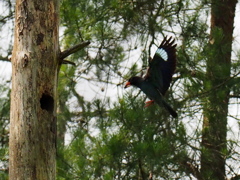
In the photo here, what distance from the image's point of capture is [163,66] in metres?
5.26

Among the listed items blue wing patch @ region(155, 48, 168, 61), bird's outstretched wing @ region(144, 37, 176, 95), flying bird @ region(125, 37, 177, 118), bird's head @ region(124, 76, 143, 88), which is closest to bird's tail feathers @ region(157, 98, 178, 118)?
flying bird @ region(125, 37, 177, 118)

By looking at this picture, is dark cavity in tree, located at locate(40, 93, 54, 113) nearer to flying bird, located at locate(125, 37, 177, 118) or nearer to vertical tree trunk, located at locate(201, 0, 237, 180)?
flying bird, located at locate(125, 37, 177, 118)

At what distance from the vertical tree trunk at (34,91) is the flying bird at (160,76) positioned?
154cm

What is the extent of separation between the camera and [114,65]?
6074 millimetres

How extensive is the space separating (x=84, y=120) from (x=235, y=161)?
1541mm

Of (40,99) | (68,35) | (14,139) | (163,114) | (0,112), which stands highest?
(68,35)

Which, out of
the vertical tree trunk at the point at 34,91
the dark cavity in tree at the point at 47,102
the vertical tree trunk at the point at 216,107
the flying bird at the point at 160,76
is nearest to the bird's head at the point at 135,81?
the flying bird at the point at 160,76

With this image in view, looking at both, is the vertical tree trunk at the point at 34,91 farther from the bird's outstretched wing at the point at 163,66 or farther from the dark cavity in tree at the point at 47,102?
the bird's outstretched wing at the point at 163,66

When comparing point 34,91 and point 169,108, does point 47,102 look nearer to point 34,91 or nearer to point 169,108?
point 34,91

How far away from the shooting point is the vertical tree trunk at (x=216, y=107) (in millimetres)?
5496

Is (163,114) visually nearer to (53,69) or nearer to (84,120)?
(84,120)

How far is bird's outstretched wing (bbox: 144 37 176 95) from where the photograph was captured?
5203mm

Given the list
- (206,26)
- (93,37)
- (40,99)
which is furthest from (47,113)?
(206,26)

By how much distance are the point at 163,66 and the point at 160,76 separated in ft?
0.42
